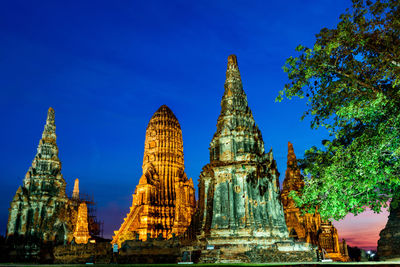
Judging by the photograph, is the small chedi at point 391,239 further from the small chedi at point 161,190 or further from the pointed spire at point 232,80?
the small chedi at point 161,190

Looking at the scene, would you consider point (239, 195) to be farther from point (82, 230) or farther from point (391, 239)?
point (82, 230)

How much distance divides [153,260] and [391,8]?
740 inches

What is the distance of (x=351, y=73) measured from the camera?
14805mm

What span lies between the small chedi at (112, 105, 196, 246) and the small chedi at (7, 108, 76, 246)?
6.63 meters

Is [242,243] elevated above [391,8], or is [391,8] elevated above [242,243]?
[391,8]

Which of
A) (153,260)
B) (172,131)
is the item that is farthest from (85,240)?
(172,131)

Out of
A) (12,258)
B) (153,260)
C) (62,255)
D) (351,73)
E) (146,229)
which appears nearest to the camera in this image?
(351,73)

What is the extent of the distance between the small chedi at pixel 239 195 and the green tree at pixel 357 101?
483 cm

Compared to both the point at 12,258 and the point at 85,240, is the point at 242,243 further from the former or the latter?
the point at 12,258

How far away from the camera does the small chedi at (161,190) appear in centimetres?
3941

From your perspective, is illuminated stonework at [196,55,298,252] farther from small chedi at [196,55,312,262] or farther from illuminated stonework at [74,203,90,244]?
illuminated stonework at [74,203,90,244]

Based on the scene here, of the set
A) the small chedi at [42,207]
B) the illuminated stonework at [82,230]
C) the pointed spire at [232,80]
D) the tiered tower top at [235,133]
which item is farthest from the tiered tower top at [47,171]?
the pointed spire at [232,80]

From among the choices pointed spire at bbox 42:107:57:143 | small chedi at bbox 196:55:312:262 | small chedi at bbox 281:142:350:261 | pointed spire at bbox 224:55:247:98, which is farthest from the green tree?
pointed spire at bbox 42:107:57:143

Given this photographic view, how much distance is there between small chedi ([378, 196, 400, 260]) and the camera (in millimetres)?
22297
